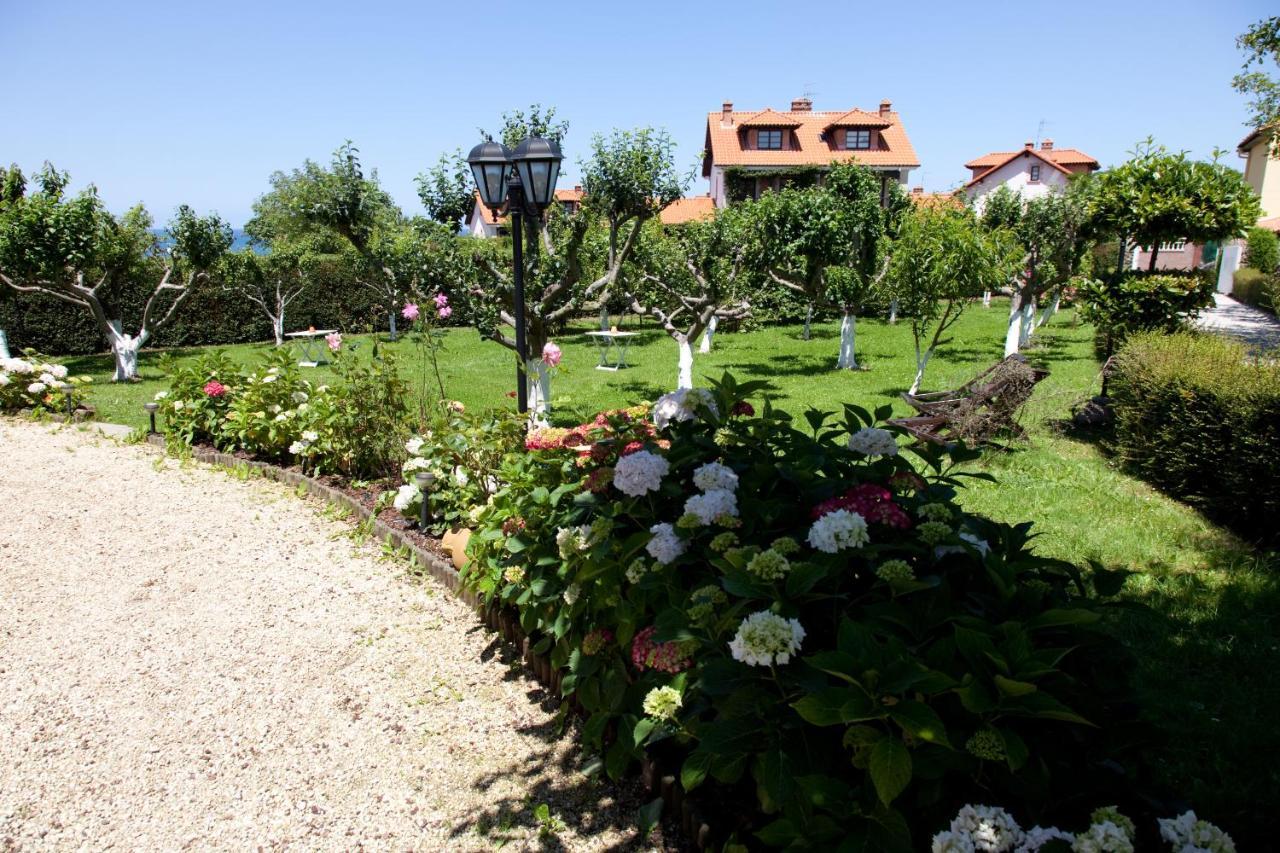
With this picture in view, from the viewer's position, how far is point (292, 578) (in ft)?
15.4

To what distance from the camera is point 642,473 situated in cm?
244

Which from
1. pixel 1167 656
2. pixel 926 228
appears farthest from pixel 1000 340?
pixel 1167 656

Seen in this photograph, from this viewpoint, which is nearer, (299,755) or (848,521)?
(848,521)

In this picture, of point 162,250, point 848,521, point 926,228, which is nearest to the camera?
point 848,521

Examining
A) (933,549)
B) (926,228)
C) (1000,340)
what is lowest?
(1000,340)

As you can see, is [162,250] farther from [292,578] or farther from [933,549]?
[933,549]

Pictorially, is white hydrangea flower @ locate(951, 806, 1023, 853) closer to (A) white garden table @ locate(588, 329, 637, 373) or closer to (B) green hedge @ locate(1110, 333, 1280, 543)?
(B) green hedge @ locate(1110, 333, 1280, 543)

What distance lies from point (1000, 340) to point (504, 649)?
17.9 m

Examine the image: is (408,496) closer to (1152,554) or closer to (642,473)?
(642,473)

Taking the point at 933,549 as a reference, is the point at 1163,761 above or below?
below

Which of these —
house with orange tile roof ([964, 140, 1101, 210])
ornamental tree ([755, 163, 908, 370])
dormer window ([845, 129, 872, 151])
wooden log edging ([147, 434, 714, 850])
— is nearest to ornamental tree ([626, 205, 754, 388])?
ornamental tree ([755, 163, 908, 370])

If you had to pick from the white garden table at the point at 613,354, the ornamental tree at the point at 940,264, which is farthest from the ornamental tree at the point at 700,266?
the ornamental tree at the point at 940,264

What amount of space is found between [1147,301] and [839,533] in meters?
9.30

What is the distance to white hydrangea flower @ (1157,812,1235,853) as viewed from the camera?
137cm
